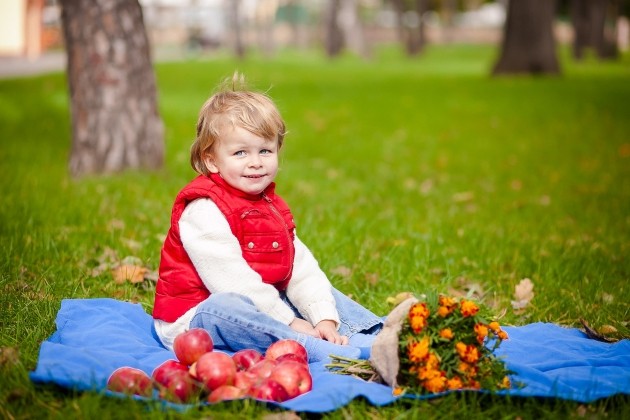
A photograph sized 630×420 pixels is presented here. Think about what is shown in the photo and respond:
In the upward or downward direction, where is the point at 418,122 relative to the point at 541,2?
downward

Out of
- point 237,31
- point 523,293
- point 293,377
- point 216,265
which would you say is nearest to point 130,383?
point 293,377

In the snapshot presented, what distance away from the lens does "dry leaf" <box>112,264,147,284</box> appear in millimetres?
4578

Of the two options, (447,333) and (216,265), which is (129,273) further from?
(447,333)

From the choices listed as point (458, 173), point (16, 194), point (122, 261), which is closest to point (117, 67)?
point (16, 194)

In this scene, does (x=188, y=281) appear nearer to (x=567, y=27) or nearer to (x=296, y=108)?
(x=296, y=108)

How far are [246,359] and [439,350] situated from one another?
0.75m

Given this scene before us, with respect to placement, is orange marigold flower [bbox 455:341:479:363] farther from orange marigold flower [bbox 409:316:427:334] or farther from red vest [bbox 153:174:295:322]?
red vest [bbox 153:174:295:322]

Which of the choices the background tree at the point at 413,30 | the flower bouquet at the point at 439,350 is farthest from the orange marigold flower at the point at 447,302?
the background tree at the point at 413,30

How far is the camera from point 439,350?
118 inches

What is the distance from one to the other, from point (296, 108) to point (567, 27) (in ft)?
174

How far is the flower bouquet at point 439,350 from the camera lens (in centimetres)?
295

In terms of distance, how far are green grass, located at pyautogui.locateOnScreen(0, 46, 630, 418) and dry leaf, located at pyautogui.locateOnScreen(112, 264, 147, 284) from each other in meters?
0.07

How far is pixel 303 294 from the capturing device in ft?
12.6

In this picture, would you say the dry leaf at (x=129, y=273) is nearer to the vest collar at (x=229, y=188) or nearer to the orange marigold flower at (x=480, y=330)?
the vest collar at (x=229, y=188)
